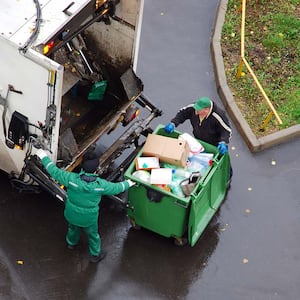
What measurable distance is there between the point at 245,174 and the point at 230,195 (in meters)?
0.45

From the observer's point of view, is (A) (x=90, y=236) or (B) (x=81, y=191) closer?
(B) (x=81, y=191)

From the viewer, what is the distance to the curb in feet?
29.7

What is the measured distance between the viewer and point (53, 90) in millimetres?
6234

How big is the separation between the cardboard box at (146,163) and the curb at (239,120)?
6.89 ft

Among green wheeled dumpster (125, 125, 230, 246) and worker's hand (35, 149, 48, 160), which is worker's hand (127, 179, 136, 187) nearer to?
green wheeled dumpster (125, 125, 230, 246)

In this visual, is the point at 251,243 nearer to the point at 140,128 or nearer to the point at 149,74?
the point at 140,128

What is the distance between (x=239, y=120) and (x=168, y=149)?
215cm

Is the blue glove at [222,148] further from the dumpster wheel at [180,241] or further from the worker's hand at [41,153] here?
the worker's hand at [41,153]

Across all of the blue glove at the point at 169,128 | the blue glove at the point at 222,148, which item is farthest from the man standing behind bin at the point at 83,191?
the blue glove at the point at 222,148

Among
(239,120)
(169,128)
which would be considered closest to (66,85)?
(169,128)

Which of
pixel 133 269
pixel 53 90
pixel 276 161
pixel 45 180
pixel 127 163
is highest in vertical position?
pixel 53 90

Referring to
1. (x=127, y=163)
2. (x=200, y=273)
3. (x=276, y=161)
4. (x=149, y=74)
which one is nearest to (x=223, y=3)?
(x=149, y=74)

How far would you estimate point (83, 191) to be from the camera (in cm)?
676

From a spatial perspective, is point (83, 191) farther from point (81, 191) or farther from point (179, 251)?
point (179, 251)
